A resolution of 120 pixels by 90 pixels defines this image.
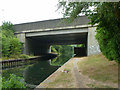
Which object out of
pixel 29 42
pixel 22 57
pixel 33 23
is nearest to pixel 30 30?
pixel 33 23

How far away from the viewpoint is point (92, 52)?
692 inches

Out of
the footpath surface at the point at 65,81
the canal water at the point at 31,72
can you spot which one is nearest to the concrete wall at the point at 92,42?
the canal water at the point at 31,72

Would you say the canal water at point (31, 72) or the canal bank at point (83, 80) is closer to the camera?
the canal bank at point (83, 80)

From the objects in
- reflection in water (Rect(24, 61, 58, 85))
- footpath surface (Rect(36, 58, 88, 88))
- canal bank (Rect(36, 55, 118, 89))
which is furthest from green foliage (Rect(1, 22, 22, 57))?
footpath surface (Rect(36, 58, 88, 88))

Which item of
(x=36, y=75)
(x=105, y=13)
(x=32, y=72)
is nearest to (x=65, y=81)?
(x=105, y=13)

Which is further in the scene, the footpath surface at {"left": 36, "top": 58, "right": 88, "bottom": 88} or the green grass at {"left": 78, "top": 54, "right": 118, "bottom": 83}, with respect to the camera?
the green grass at {"left": 78, "top": 54, "right": 118, "bottom": 83}

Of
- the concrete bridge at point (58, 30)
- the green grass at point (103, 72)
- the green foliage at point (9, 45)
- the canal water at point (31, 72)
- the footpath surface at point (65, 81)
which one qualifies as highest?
the concrete bridge at point (58, 30)

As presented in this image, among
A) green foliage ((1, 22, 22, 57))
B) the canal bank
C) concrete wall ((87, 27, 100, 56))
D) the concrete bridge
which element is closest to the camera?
the canal bank

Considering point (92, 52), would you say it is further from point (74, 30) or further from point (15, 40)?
point (15, 40)

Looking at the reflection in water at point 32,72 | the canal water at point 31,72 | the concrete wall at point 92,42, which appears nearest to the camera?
the canal water at point 31,72

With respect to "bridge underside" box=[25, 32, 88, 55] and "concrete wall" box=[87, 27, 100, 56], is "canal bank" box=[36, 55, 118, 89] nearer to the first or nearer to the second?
"concrete wall" box=[87, 27, 100, 56]

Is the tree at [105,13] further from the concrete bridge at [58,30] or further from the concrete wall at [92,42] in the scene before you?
the concrete wall at [92,42]

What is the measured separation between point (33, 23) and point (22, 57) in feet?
25.7

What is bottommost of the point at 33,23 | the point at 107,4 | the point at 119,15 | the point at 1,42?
the point at 1,42
